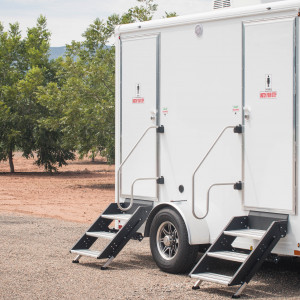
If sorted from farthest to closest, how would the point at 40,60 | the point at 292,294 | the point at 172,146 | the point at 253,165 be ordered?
the point at 40,60 → the point at 172,146 → the point at 253,165 → the point at 292,294

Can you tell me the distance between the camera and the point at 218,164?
8.47 m

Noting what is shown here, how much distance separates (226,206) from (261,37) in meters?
2.11

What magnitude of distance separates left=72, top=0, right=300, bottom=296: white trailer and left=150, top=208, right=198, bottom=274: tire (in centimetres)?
1

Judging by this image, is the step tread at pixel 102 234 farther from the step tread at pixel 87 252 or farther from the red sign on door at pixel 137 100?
the red sign on door at pixel 137 100

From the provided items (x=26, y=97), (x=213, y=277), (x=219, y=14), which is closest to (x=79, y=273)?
(x=213, y=277)

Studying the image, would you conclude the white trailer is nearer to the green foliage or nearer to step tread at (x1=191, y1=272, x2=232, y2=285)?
step tread at (x1=191, y1=272, x2=232, y2=285)

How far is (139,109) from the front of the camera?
9664mm

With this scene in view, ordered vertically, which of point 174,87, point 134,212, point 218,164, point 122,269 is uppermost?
point 174,87

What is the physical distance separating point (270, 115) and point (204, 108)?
1.12m

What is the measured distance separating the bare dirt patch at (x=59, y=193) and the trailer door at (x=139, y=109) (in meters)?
5.41

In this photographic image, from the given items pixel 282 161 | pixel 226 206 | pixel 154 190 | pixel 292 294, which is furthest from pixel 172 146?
pixel 292 294

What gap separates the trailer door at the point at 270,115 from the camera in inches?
301

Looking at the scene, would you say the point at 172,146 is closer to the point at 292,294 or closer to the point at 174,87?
the point at 174,87

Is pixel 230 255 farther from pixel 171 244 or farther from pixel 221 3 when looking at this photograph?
pixel 221 3
